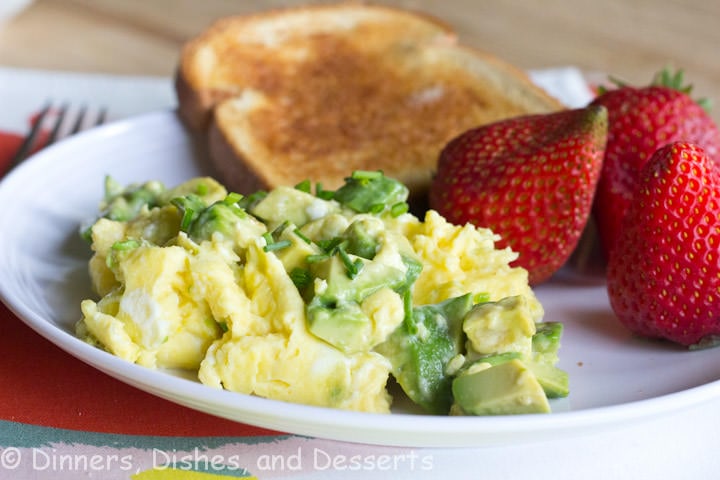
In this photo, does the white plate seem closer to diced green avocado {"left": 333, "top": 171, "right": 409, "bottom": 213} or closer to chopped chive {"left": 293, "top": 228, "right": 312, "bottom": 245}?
chopped chive {"left": 293, "top": 228, "right": 312, "bottom": 245}

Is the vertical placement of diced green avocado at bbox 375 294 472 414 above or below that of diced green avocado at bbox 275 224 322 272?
below

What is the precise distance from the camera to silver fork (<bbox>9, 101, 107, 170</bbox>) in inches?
113

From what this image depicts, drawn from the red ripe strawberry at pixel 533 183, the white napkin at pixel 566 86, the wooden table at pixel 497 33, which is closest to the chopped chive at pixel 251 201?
the red ripe strawberry at pixel 533 183

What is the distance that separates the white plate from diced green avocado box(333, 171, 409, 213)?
0.44 meters

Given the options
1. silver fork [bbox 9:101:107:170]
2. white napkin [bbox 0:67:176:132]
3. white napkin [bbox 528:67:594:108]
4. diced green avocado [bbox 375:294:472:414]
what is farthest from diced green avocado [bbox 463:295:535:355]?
white napkin [bbox 0:67:176:132]

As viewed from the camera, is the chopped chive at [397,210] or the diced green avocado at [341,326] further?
the chopped chive at [397,210]

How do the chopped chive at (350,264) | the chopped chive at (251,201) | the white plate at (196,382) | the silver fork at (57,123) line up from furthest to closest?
1. the silver fork at (57,123)
2. the chopped chive at (251,201)
3. the chopped chive at (350,264)
4. the white plate at (196,382)

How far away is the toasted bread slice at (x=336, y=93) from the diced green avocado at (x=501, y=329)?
94 centimetres

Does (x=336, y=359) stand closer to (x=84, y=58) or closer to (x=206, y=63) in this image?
(x=206, y=63)

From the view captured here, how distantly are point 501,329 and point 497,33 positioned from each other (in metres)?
3.30

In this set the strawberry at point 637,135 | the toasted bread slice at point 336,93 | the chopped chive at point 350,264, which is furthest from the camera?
the toasted bread slice at point 336,93

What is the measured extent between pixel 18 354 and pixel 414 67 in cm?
167

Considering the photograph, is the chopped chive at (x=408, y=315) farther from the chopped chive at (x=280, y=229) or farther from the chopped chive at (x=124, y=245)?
the chopped chive at (x=124, y=245)

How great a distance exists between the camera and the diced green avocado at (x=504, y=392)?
4.78 ft
